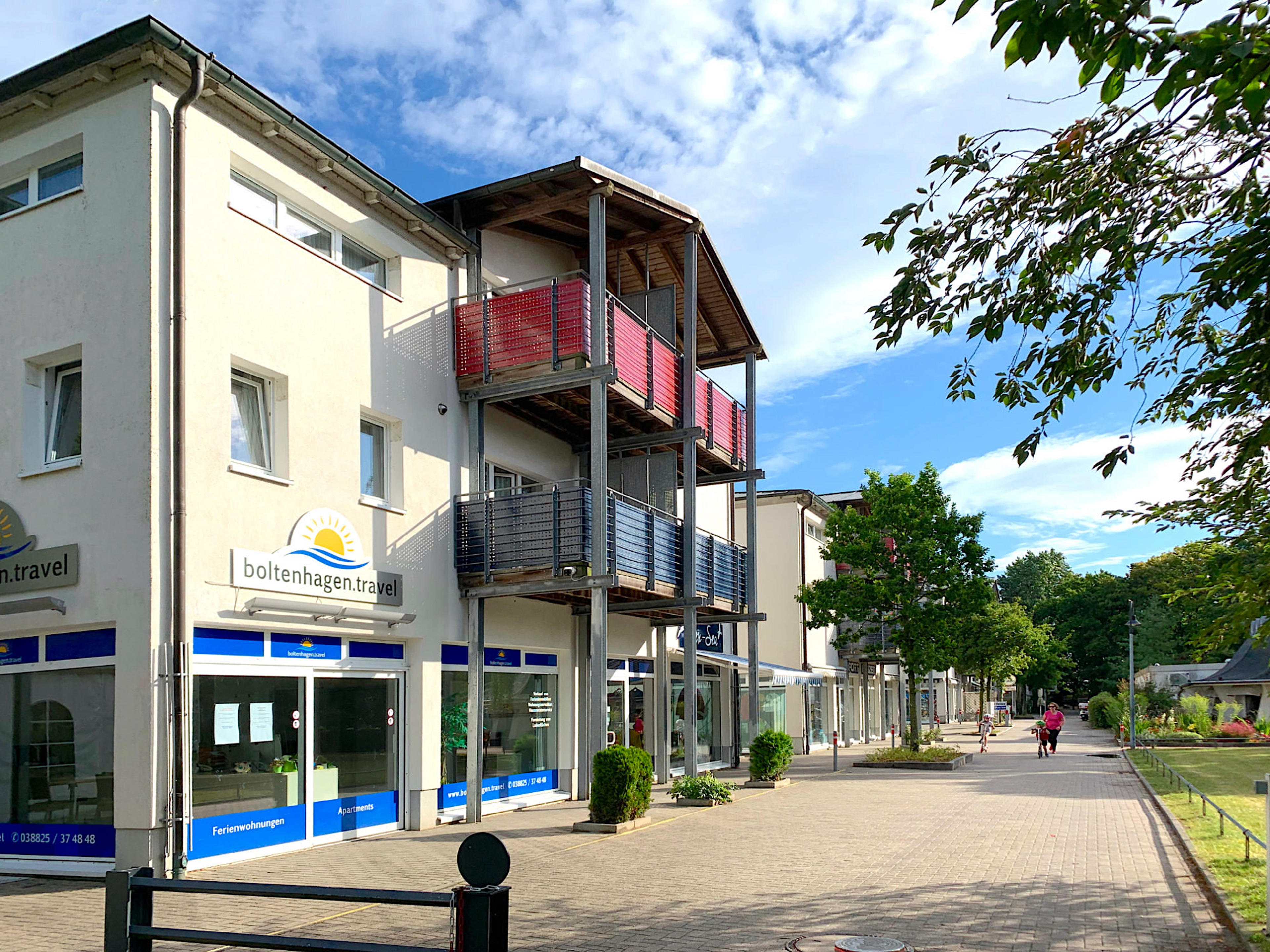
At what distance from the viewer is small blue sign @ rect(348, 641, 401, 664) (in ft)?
47.0

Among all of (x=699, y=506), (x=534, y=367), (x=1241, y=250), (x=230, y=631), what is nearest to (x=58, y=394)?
(x=230, y=631)

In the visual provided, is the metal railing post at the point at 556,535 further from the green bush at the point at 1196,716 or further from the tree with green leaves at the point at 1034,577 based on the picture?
the tree with green leaves at the point at 1034,577

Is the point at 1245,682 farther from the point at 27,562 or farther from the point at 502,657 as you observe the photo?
the point at 27,562

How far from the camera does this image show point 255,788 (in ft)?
40.8

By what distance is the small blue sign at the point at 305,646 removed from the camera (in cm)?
1297

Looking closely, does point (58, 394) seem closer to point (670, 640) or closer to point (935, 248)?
point (935, 248)

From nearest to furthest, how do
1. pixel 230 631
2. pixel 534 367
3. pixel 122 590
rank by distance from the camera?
1. pixel 122 590
2. pixel 230 631
3. pixel 534 367

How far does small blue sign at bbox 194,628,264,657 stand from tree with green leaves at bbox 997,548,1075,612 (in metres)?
105

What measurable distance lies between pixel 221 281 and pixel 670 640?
14177 millimetres

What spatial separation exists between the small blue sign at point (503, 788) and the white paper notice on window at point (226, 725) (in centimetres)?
396

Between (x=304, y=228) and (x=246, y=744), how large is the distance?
6195mm

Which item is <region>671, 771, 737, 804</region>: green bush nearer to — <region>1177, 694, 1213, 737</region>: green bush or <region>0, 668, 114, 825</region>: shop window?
<region>0, 668, 114, 825</region>: shop window

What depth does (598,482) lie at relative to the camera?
1606 centimetres

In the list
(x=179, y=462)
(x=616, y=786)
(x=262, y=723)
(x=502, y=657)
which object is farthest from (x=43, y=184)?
(x=616, y=786)
